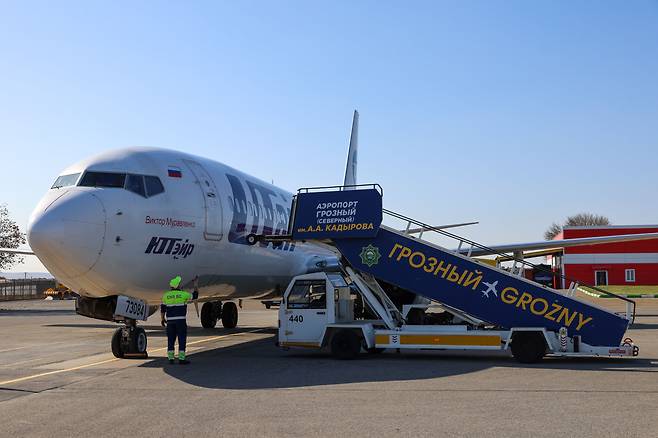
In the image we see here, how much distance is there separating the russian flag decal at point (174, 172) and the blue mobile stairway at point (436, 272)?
250 cm

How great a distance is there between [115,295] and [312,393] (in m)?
5.08

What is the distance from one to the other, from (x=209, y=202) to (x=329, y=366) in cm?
453

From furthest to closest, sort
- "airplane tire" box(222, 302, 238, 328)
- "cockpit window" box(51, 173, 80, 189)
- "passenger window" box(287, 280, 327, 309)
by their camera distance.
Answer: "airplane tire" box(222, 302, 238, 328)
"passenger window" box(287, 280, 327, 309)
"cockpit window" box(51, 173, 80, 189)

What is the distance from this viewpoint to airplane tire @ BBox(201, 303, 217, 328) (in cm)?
2359

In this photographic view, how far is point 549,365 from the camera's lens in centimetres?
1222

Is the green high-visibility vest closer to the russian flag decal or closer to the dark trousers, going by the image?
the dark trousers

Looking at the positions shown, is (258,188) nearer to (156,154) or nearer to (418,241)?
(156,154)

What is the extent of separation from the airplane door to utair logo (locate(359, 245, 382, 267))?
3214 mm

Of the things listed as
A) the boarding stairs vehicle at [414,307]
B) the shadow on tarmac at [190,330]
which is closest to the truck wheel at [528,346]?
the boarding stairs vehicle at [414,307]

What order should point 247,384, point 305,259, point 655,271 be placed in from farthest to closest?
point 655,271 < point 305,259 < point 247,384

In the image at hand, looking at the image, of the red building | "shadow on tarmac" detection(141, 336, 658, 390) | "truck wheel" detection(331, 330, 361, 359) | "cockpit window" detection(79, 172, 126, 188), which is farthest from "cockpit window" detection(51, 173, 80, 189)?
the red building

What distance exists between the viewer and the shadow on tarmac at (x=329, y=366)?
10516 mm

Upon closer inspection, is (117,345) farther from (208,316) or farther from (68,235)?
(208,316)

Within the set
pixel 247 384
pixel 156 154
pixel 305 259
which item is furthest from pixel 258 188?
pixel 247 384
